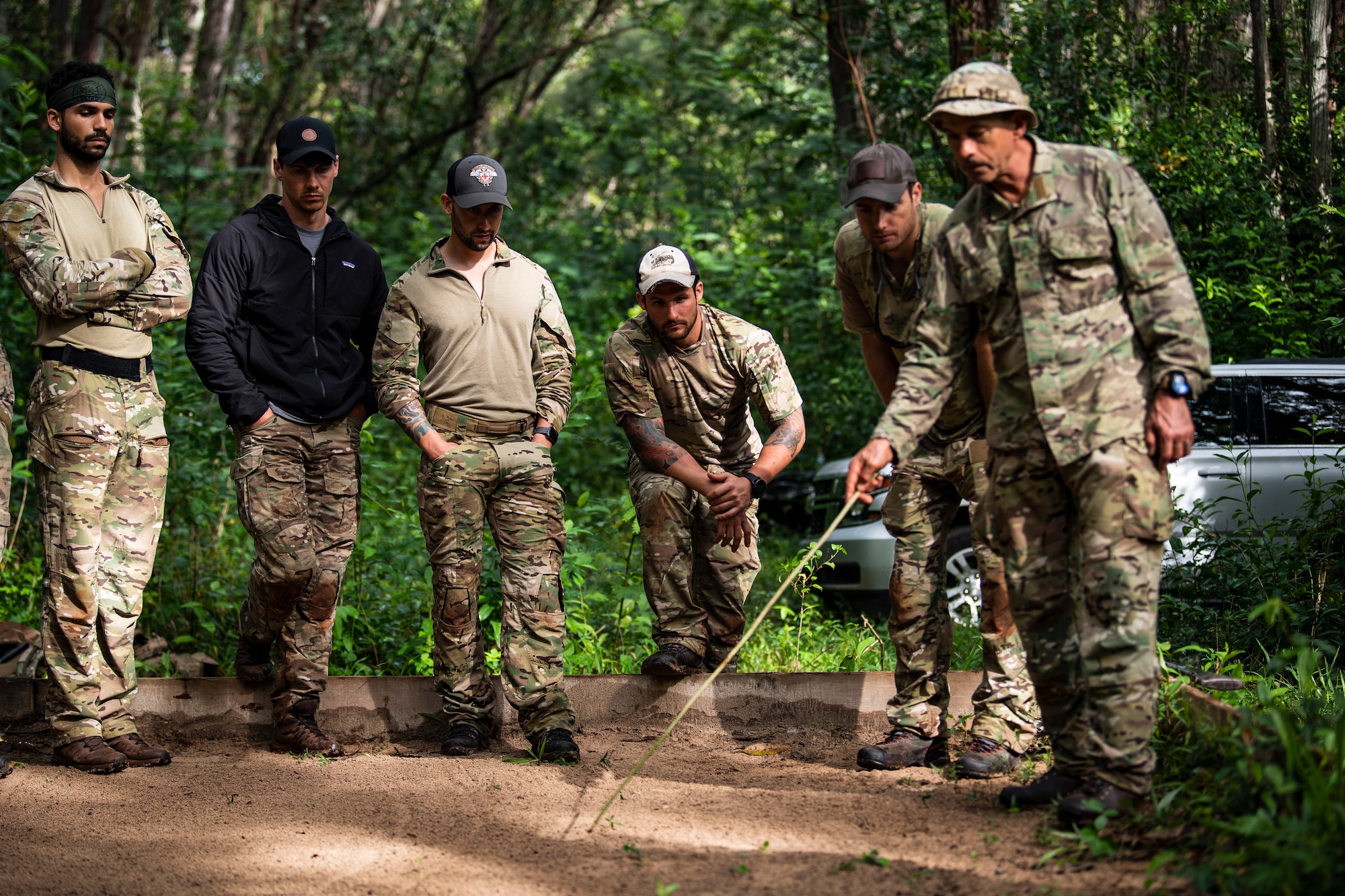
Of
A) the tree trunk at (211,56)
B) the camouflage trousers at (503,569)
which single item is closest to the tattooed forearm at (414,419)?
the camouflage trousers at (503,569)

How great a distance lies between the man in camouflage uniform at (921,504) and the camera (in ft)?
13.9

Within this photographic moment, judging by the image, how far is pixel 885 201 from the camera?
4.19m

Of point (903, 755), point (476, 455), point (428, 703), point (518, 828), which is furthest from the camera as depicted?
point (428, 703)

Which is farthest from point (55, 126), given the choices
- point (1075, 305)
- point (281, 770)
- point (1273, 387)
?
point (1273, 387)

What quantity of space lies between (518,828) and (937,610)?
1.81 m

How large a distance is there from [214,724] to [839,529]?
408 centimetres

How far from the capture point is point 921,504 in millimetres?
4492

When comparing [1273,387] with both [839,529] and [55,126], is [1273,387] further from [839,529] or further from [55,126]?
[55,126]

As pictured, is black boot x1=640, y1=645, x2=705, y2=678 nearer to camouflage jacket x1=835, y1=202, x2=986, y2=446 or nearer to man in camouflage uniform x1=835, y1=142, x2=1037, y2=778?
man in camouflage uniform x1=835, y1=142, x2=1037, y2=778

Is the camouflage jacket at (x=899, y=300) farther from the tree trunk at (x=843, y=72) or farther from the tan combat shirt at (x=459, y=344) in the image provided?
the tree trunk at (x=843, y=72)

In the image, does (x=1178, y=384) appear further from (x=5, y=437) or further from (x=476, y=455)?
(x=5, y=437)

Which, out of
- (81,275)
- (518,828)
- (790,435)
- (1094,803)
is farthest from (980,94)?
(81,275)

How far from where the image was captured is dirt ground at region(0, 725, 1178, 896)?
3195 mm

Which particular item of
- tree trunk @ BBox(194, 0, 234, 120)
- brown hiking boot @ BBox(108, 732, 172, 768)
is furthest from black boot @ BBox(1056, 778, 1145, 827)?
tree trunk @ BBox(194, 0, 234, 120)
